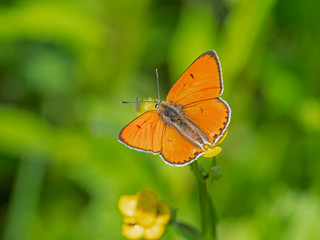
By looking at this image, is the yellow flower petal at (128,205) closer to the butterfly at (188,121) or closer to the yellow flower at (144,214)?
the yellow flower at (144,214)

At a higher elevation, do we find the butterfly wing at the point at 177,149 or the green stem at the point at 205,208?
the butterfly wing at the point at 177,149

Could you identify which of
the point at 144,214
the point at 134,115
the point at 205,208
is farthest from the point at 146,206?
the point at 134,115

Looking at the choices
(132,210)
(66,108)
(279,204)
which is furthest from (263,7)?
(66,108)

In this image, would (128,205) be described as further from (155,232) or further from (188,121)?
(188,121)

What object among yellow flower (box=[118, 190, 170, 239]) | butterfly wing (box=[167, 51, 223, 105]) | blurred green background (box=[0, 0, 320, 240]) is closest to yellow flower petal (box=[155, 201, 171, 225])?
yellow flower (box=[118, 190, 170, 239])

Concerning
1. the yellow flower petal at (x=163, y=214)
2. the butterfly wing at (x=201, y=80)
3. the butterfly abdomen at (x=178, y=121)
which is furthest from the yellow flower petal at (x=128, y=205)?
the butterfly wing at (x=201, y=80)

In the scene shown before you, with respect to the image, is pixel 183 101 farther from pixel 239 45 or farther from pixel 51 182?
pixel 51 182
